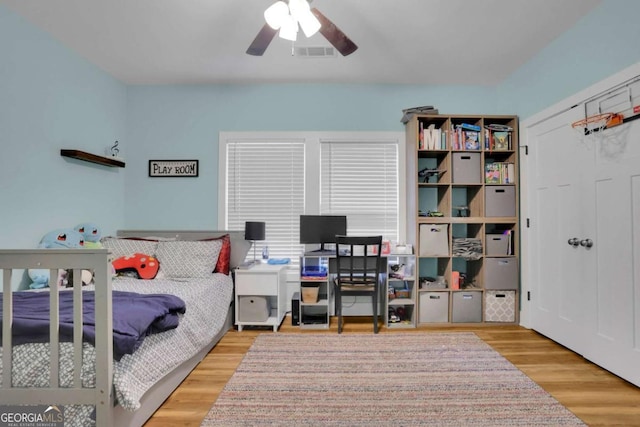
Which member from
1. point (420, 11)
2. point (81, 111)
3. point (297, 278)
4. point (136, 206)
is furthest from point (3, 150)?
point (420, 11)

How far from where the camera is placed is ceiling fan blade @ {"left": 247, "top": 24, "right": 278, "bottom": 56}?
2.08m

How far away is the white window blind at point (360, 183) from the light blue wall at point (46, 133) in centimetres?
237

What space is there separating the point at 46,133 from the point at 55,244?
0.94 m

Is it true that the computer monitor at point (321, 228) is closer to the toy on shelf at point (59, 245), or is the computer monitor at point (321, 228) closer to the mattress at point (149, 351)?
the mattress at point (149, 351)

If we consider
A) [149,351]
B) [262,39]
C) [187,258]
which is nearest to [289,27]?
[262,39]

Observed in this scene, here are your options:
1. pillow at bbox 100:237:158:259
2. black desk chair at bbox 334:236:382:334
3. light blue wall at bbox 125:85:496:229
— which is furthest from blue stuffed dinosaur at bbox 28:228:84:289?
black desk chair at bbox 334:236:382:334

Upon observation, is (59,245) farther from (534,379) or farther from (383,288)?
(534,379)

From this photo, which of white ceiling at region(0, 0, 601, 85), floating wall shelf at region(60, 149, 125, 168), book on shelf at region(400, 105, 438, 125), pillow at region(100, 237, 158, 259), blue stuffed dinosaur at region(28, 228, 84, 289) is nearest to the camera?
white ceiling at region(0, 0, 601, 85)

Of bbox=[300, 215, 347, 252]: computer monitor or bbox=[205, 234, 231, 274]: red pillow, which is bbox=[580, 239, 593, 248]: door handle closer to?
bbox=[300, 215, 347, 252]: computer monitor

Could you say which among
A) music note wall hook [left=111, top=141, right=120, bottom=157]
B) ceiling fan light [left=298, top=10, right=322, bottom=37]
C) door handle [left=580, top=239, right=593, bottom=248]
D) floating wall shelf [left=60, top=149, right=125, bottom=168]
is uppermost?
ceiling fan light [left=298, top=10, right=322, bottom=37]

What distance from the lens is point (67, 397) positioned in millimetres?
1356

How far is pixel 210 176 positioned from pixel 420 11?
2648 mm

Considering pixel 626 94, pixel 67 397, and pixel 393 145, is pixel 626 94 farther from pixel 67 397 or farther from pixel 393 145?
pixel 67 397

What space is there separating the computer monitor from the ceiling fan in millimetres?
1700
